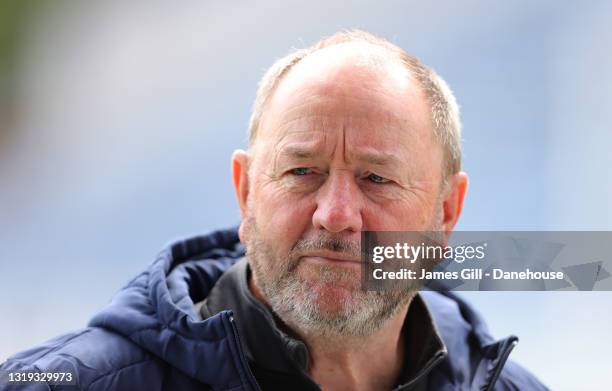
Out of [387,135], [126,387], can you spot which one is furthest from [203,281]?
[387,135]

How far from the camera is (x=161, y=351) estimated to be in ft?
4.10

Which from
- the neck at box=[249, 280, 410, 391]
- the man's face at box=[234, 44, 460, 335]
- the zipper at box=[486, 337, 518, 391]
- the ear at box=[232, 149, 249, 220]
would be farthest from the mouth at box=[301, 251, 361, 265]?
the zipper at box=[486, 337, 518, 391]

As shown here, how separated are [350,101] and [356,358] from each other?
52 cm

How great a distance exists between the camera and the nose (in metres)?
1.22

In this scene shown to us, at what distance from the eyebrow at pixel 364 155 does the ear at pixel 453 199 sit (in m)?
0.23

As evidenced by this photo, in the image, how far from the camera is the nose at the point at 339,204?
1.22 m

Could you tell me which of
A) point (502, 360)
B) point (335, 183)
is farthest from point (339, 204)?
point (502, 360)

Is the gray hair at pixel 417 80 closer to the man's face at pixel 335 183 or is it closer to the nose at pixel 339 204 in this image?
the man's face at pixel 335 183

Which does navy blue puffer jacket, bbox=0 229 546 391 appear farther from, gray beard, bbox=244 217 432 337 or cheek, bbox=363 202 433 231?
cheek, bbox=363 202 433 231

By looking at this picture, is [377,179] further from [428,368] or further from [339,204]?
[428,368]

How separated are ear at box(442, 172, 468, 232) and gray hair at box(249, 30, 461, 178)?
0.02m

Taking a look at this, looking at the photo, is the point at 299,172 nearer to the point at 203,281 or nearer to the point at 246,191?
the point at 246,191

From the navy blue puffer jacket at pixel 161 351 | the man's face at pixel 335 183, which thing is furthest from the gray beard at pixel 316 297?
the navy blue puffer jacket at pixel 161 351

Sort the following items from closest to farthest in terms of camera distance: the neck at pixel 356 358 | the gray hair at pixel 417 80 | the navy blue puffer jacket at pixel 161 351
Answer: the navy blue puffer jacket at pixel 161 351 → the neck at pixel 356 358 → the gray hair at pixel 417 80
